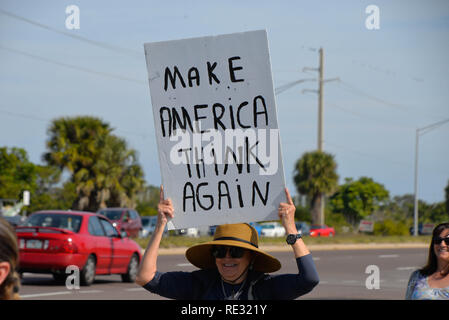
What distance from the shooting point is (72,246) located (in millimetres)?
15789

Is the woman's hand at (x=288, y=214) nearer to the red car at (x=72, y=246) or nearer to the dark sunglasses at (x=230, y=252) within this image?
the dark sunglasses at (x=230, y=252)

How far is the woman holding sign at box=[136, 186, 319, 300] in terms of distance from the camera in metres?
4.20

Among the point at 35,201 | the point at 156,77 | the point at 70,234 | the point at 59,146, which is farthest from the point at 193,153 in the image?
the point at 35,201

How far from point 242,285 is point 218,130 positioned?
0.80m

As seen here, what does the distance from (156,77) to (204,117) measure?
0.34 m

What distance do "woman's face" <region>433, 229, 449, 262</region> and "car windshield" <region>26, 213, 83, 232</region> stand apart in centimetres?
1116

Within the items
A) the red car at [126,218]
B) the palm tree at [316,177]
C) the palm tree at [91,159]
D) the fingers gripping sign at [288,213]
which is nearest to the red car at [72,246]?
the fingers gripping sign at [288,213]

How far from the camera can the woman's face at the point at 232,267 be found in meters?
4.37

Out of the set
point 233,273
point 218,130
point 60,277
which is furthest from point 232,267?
point 60,277

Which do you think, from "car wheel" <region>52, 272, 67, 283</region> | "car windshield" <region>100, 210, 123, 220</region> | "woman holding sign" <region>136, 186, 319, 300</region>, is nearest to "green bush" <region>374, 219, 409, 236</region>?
"car windshield" <region>100, 210, 123, 220</region>

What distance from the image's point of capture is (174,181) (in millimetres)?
4379

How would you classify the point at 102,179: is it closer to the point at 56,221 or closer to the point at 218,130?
the point at 56,221

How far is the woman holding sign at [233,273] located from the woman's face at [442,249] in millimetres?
1960
